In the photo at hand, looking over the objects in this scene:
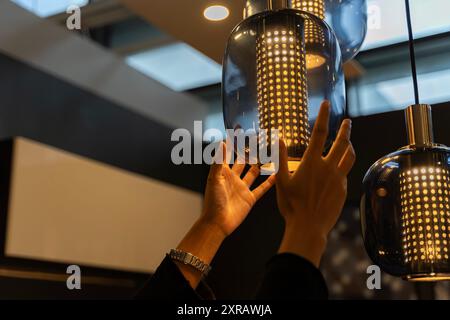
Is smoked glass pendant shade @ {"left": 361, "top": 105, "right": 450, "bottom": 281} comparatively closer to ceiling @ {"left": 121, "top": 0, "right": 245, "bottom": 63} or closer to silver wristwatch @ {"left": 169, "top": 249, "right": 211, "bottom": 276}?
silver wristwatch @ {"left": 169, "top": 249, "right": 211, "bottom": 276}

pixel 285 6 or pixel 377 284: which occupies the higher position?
pixel 285 6

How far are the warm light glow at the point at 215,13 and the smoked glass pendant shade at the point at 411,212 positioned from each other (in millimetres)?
1277

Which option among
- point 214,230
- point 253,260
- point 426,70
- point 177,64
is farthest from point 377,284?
point 214,230

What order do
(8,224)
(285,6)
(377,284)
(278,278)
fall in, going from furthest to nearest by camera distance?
(377,284) < (8,224) < (285,6) < (278,278)

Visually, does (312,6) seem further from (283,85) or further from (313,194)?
(313,194)

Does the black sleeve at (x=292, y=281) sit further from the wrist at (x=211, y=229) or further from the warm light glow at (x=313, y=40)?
the wrist at (x=211, y=229)

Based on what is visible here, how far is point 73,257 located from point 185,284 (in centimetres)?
188

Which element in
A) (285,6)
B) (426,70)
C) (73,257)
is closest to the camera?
(285,6)

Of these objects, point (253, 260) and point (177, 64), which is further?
point (177, 64)

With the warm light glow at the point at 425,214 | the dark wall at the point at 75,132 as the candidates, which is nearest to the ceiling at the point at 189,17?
the dark wall at the point at 75,132

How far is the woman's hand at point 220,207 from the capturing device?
2.98 feet
